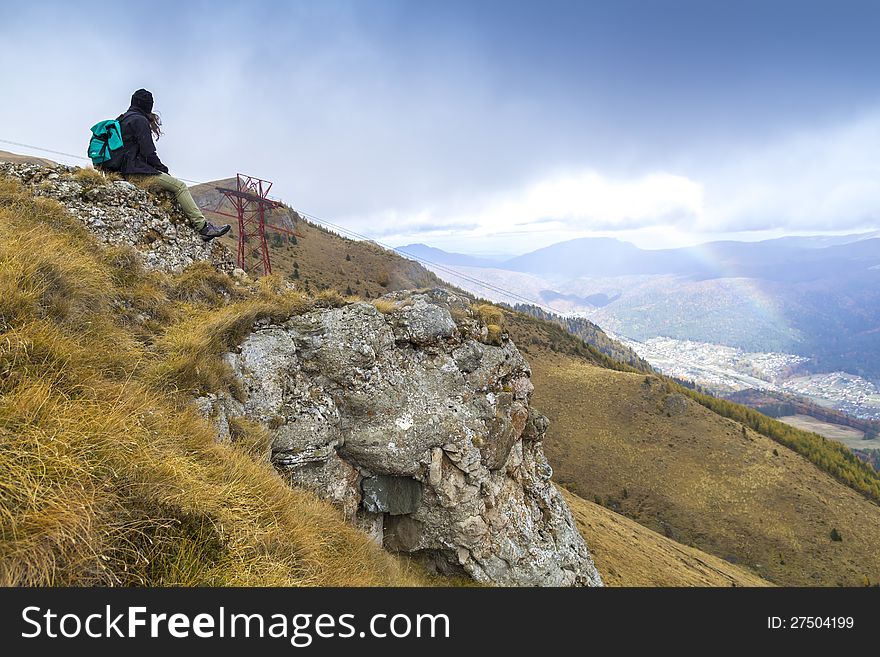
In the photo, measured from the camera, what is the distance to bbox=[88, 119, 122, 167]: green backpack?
9094mm

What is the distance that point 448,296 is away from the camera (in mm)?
13070

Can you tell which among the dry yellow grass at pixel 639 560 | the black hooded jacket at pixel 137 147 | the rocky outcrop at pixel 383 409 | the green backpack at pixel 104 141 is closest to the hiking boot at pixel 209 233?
the rocky outcrop at pixel 383 409

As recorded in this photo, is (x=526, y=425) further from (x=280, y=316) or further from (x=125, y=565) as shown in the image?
(x=125, y=565)

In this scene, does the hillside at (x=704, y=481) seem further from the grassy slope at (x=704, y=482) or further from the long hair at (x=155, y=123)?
the long hair at (x=155, y=123)

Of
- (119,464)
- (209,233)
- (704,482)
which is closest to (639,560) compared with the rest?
(209,233)

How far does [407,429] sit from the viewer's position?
28.3ft

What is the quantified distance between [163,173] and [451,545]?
11.9m

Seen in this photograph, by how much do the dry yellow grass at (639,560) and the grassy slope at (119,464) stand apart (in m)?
19.2

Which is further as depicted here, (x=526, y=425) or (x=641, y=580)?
(x=641, y=580)

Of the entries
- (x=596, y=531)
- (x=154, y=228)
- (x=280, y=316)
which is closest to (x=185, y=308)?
(x=280, y=316)

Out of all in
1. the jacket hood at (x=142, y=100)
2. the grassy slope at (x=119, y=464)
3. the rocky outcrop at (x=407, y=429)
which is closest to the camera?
the grassy slope at (x=119, y=464)

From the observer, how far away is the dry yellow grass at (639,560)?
841 inches

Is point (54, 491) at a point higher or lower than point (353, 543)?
higher

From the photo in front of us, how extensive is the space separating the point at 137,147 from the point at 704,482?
230ft
